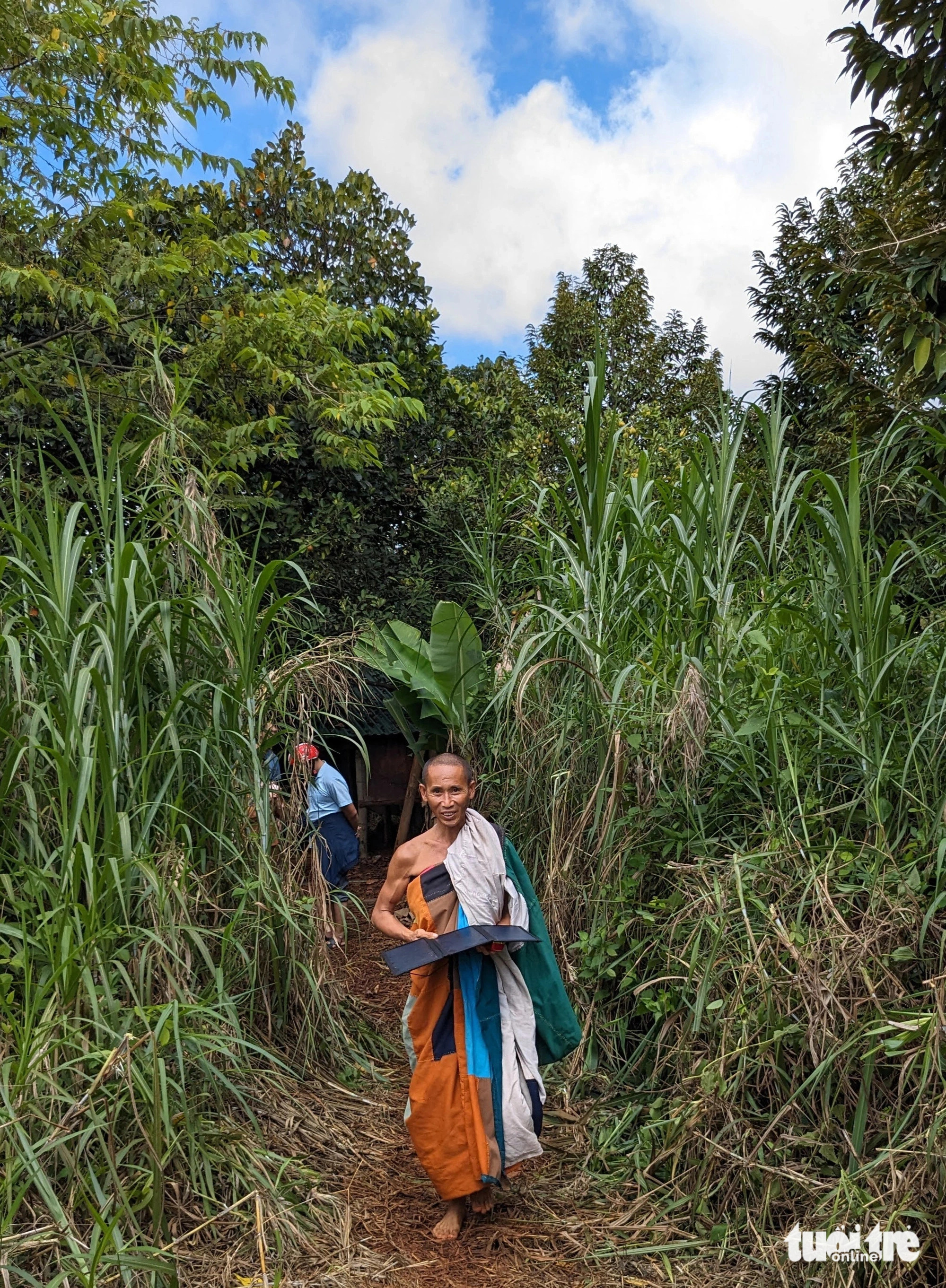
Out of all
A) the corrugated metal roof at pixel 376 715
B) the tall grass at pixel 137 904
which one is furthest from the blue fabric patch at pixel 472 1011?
the corrugated metal roof at pixel 376 715

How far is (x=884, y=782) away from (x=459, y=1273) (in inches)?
76.4

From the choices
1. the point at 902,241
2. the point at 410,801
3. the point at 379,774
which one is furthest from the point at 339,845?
the point at 902,241

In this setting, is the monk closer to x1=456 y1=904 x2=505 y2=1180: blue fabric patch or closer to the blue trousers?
x1=456 y1=904 x2=505 y2=1180: blue fabric patch

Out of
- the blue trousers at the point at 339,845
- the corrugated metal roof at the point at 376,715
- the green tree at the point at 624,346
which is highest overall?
the green tree at the point at 624,346

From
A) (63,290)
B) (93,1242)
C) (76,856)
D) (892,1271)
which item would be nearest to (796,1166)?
(892,1271)

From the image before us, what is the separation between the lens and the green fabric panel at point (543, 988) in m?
3.23

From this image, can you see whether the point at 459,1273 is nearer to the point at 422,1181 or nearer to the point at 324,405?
the point at 422,1181

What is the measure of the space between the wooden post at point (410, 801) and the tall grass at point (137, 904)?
3818 millimetres

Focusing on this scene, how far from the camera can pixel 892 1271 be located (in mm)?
2471

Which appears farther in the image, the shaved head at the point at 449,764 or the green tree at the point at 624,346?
the green tree at the point at 624,346

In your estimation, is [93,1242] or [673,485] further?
[673,485]

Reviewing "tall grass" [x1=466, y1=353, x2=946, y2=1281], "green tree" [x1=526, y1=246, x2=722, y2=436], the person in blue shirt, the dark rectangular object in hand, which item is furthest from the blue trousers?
"green tree" [x1=526, y1=246, x2=722, y2=436]

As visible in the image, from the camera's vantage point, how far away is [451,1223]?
312 cm

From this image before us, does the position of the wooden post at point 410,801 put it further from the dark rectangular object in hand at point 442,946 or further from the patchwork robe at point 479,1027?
the dark rectangular object in hand at point 442,946
